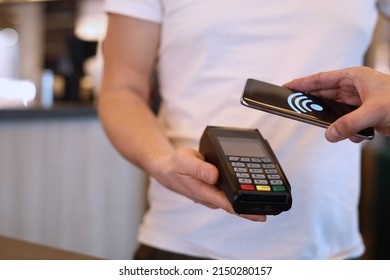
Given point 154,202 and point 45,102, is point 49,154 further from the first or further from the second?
point 45,102

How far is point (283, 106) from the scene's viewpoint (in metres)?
0.54

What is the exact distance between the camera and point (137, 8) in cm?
72

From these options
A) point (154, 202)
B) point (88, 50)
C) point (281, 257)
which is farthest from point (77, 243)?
point (88, 50)

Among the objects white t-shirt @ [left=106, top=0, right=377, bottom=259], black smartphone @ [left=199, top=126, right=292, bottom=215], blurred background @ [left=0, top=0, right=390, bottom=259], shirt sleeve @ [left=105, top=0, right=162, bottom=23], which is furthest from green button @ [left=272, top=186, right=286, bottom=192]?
blurred background @ [left=0, top=0, right=390, bottom=259]

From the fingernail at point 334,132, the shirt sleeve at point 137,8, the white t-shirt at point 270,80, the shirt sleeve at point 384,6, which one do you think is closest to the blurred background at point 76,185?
the shirt sleeve at point 384,6

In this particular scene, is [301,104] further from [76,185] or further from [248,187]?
[76,185]

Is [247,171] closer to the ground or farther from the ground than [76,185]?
farther from the ground

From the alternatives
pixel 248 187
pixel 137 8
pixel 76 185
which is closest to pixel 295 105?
pixel 248 187

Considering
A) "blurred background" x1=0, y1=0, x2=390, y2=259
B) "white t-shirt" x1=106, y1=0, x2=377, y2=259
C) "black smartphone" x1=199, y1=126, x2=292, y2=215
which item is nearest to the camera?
"black smartphone" x1=199, y1=126, x2=292, y2=215

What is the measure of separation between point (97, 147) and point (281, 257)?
3.92 ft

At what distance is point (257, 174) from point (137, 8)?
0.32m

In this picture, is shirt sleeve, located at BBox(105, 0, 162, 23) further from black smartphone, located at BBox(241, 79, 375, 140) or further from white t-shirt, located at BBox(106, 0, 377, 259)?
black smartphone, located at BBox(241, 79, 375, 140)

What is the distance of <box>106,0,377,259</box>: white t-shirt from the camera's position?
70cm

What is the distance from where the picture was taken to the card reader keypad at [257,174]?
1.62 feet
